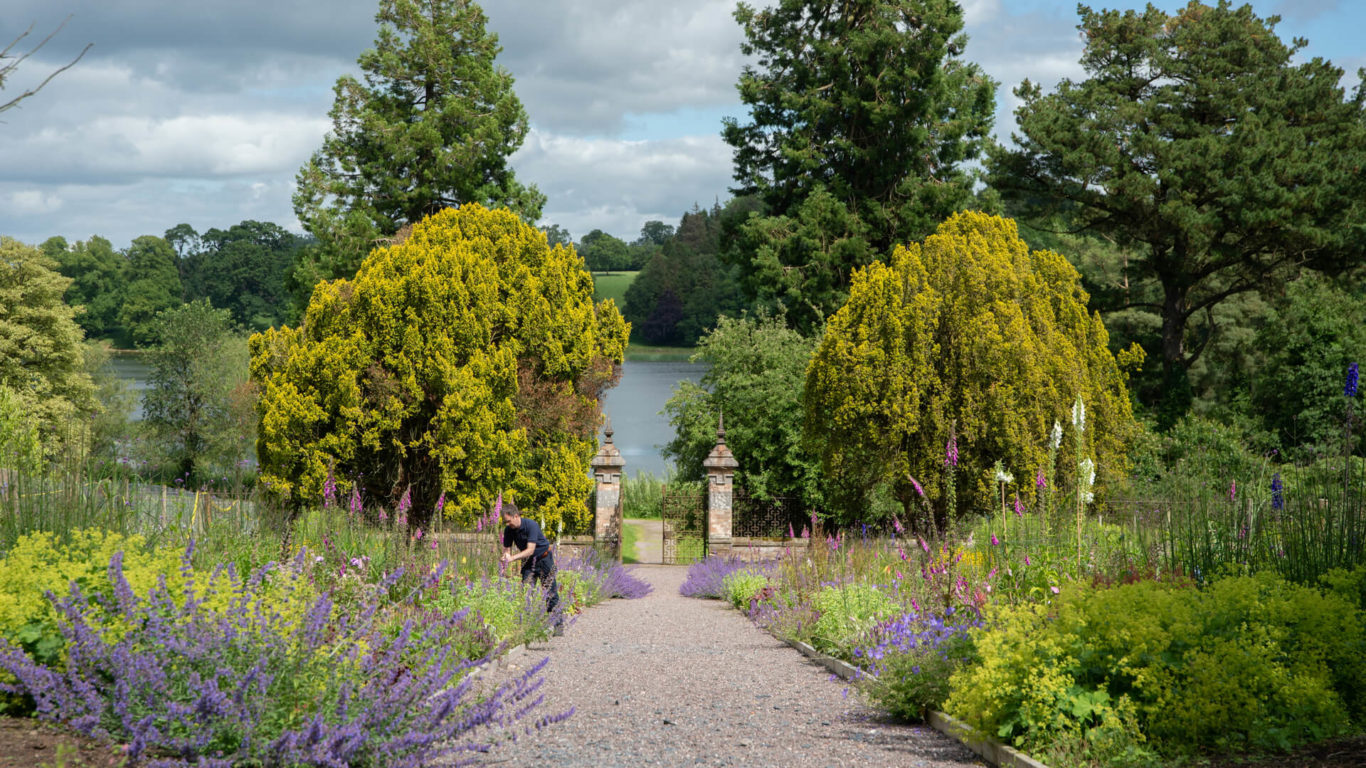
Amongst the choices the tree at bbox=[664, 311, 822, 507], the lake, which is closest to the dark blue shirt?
the tree at bbox=[664, 311, 822, 507]

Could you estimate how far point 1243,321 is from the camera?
3222 centimetres

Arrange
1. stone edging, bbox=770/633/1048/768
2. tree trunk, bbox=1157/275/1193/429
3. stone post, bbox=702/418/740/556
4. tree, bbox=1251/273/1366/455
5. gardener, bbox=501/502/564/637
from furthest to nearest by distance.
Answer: tree trunk, bbox=1157/275/1193/429, tree, bbox=1251/273/1366/455, stone post, bbox=702/418/740/556, gardener, bbox=501/502/564/637, stone edging, bbox=770/633/1048/768

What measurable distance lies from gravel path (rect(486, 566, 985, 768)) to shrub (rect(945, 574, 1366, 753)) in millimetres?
457

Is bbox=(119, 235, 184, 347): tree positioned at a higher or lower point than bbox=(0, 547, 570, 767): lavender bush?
higher

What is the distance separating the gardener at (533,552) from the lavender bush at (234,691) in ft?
19.7

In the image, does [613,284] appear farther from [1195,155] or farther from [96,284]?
[1195,155]

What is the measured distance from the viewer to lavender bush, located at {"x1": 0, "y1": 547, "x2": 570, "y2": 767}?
3703mm

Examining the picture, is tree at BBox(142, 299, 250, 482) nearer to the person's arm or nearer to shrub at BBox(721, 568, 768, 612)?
shrub at BBox(721, 568, 768, 612)

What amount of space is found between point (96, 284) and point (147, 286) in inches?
185

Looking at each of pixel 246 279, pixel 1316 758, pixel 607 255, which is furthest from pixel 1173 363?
pixel 607 255

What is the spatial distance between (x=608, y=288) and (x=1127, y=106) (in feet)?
210

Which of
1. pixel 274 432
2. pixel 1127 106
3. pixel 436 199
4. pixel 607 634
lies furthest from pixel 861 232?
pixel 607 634

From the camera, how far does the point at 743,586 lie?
44.0ft

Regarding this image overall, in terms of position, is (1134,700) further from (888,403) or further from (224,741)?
(888,403)
